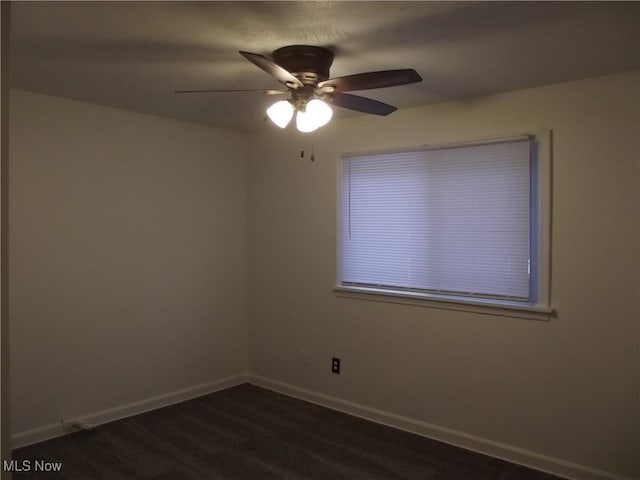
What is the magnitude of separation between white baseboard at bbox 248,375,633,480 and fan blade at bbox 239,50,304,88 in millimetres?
2499

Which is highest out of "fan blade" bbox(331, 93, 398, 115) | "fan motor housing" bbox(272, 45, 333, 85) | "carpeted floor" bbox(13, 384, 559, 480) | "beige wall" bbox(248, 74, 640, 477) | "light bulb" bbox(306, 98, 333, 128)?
"fan motor housing" bbox(272, 45, 333, 85)

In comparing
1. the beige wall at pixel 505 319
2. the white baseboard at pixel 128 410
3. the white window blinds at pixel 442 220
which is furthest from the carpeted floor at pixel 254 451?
the white window blinds at pixel 442 220

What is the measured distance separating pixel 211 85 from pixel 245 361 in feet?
8.74

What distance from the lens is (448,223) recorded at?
3.43m

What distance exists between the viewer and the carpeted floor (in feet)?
9.71

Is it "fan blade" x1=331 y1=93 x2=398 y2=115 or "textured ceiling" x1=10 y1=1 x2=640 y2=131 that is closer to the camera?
"textured ceiling" x1=10 y1=1 x2=640 y2=131

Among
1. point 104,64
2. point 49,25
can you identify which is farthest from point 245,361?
point 49,25

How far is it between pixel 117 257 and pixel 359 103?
2.21m

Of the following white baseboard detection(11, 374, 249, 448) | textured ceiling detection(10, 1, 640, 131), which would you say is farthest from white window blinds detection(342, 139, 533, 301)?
white baseboard detection(11, 374, 249, 448)

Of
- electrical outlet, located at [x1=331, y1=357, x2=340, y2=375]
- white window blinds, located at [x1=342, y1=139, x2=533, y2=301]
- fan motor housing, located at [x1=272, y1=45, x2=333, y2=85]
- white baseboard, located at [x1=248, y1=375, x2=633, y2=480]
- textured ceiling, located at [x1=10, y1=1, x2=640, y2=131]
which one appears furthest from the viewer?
electrical outlet, located at [x1=331, y1=357, x2=340, y2=375]

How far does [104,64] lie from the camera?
2.64 meters

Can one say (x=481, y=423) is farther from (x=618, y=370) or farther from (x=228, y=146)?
(x=228, y=146)

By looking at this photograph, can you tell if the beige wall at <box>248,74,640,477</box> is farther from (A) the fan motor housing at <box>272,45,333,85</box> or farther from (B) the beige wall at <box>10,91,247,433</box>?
(A) the fan motor housing at <box>272,45,333,85</box>

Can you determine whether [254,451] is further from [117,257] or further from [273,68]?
[273,68]
